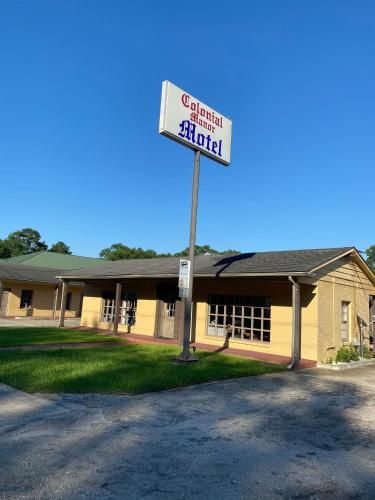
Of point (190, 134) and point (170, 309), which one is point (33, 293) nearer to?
point (170, 309)

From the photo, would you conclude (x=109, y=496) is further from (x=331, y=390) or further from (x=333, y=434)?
(x=331, y=390)

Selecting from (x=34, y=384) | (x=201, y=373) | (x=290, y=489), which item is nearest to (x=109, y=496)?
(x=290, y=489)

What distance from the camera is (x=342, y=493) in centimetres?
373

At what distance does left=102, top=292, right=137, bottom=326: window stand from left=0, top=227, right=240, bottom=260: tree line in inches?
1641

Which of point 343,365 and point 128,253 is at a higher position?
point 128,253

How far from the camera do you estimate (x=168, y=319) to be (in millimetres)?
18000

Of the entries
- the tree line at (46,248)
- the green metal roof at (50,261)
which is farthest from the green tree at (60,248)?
the green metal roof at (50,261)

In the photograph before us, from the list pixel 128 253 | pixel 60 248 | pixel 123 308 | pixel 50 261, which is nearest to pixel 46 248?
pixel 60 248

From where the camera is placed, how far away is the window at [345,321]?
14734mm

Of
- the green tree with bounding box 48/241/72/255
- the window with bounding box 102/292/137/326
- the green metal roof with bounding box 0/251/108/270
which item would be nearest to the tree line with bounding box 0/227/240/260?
the green tree with bounding box 48/241/72/255

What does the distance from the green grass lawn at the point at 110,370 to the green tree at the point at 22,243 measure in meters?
61.5

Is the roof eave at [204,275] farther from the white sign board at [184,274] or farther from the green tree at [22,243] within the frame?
the green tree at [22,243]

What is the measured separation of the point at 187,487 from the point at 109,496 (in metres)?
0.72

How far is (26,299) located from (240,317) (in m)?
19.3
